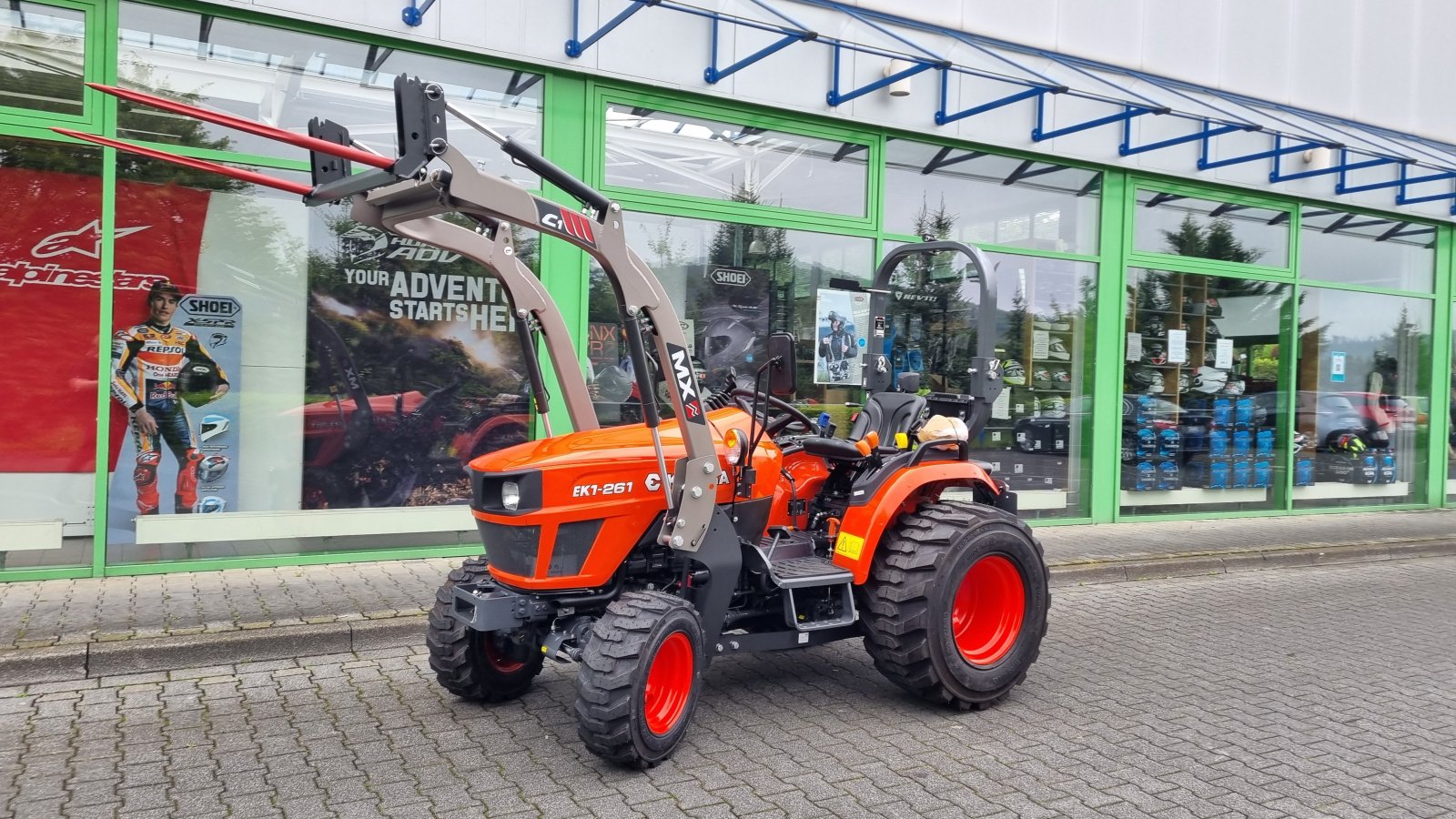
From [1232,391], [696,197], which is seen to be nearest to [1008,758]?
[696,197]

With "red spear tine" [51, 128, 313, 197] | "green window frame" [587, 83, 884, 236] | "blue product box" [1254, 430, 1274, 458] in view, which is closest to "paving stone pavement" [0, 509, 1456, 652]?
"red spear tine" [51, 128, 313, 197]

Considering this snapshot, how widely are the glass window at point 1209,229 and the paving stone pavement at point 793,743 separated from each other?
6.05 meters

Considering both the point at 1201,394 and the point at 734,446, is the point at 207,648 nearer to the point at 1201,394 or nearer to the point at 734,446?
the point at 734,446

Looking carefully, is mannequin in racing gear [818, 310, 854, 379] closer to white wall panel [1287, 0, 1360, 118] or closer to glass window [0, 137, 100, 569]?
glass window [0, 137, 100, 569]

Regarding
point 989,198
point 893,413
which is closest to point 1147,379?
point 989,198

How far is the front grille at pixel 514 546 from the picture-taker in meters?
4.34

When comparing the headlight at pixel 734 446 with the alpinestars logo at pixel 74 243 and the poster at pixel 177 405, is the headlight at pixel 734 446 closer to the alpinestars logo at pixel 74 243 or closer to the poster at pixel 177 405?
the poster at pixel 177 405

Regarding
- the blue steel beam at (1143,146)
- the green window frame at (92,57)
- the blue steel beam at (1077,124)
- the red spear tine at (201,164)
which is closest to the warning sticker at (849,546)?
the red spear tine at (201,164)

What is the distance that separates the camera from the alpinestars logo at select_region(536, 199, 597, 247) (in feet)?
13.4

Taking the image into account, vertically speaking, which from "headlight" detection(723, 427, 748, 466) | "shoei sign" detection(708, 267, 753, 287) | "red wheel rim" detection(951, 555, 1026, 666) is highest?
"shoei sign" detection(708, 267, 753, 287)

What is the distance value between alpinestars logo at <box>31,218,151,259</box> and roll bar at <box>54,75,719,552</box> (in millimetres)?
3326

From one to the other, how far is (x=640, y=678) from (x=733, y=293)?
5611 mm

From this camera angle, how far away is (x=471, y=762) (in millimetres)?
4234

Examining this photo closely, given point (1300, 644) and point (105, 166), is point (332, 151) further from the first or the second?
point (1300, 644)
